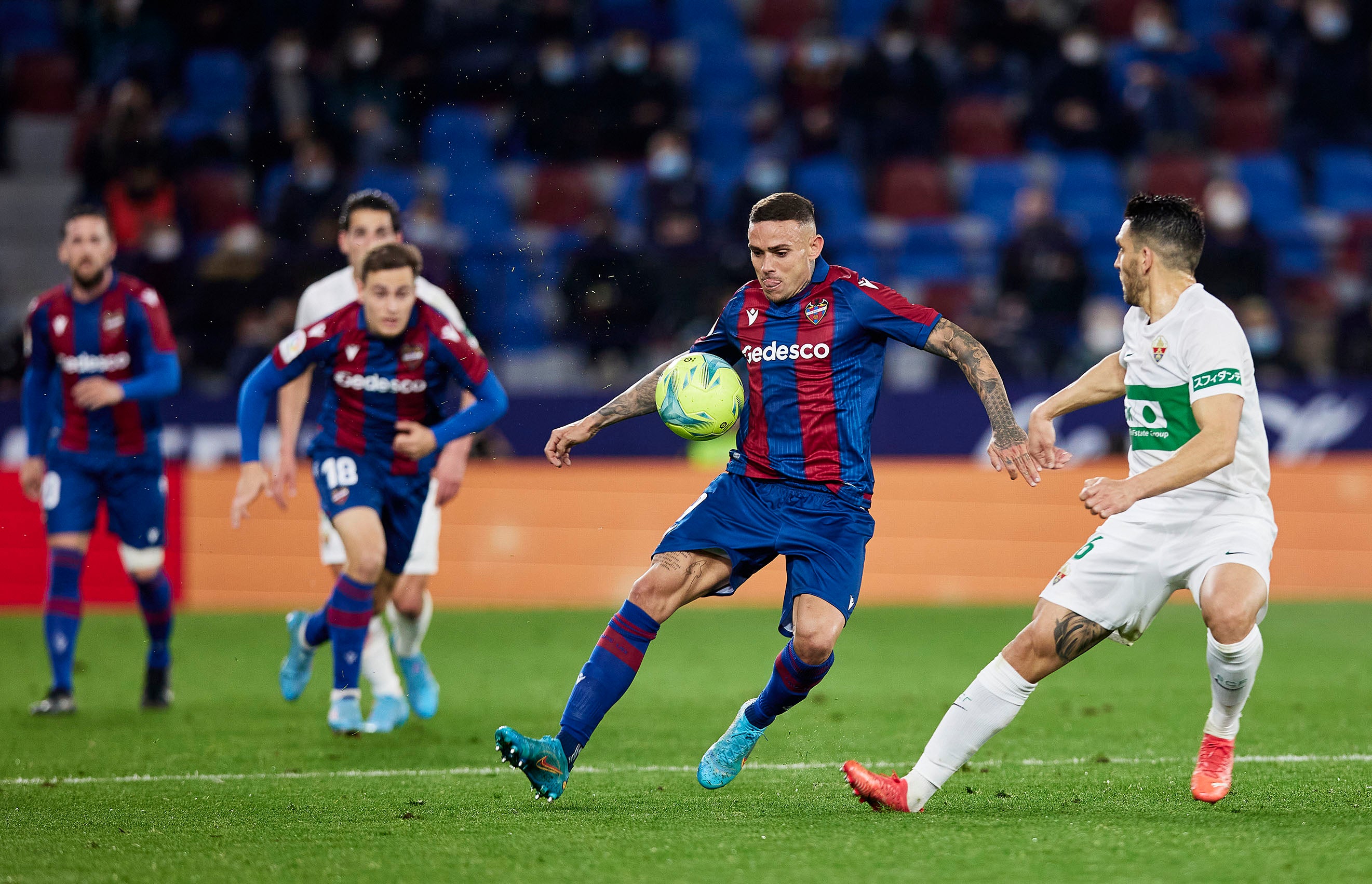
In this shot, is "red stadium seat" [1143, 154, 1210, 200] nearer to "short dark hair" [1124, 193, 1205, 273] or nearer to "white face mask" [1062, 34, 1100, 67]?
"white face mask" [1062, 34, 1100, 67]

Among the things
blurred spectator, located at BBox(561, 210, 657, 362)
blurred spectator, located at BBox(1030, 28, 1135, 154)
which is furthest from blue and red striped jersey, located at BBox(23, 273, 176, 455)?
blurred spectator, located at BBox(1030, 28, 1135, 154)

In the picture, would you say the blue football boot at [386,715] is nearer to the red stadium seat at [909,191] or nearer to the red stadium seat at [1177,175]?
the red stadium seat at [909,191]

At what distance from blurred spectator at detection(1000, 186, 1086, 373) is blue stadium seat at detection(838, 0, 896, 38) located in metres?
5.25

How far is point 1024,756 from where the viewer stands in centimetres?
618

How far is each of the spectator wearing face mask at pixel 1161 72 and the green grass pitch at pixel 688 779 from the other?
760 centimetres

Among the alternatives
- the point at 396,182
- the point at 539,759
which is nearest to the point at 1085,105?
the point at 396,182

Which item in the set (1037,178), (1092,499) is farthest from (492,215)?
(1092,499)

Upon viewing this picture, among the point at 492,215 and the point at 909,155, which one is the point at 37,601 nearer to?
the point at 492,215

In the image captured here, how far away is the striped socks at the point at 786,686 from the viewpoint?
5.22 meters

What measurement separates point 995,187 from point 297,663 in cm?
1131

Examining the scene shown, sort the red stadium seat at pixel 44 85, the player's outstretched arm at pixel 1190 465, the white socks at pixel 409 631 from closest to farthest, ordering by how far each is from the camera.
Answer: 1. the player's outstretched arm at pixel 1190 465
2. the white socks at pixel 409 631
3. the red stadium seat at pixel 44 85

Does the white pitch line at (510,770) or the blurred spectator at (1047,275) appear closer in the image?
the white pitch line at (510,770)

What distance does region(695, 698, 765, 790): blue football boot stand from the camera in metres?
5.32

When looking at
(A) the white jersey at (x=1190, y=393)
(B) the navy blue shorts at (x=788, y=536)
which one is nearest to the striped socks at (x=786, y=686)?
(B) the navy blue shorts at (x=788, y=536)
